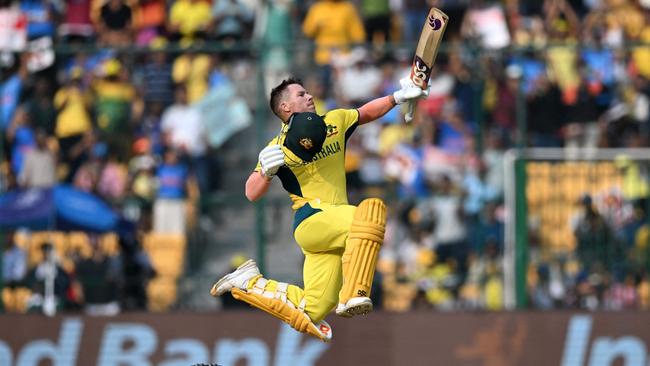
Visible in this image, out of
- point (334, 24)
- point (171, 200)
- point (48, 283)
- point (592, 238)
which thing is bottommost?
point (48, 283)

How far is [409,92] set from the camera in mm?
13156

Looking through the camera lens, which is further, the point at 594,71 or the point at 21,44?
the point at 21,44

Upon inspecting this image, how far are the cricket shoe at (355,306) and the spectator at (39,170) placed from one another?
5988 mm

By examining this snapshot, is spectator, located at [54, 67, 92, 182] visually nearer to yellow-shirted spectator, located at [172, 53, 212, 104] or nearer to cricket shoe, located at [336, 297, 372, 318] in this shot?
yellow-shirted spectator, located at [172, 53, 212, 104]

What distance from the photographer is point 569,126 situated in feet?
60.4

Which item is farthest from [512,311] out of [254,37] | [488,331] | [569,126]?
[254,37]

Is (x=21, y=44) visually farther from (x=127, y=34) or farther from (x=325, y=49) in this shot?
(x=325, y=49)

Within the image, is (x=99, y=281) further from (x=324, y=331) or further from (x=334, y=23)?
(x=324, y=331)

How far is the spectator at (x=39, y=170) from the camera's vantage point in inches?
711

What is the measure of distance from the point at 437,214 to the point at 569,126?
178 centimetres

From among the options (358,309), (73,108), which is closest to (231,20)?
(73,108)

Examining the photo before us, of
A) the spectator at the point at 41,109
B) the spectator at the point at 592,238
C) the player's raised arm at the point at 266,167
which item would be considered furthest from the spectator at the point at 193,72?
the player's raised arm at the point at 266,167

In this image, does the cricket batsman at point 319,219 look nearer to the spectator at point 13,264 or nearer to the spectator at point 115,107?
the spectator at point 115,107

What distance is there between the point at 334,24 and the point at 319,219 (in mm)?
7166
